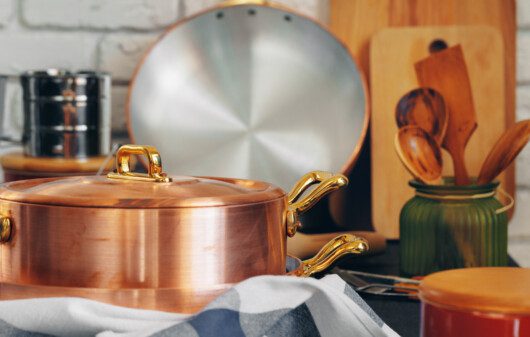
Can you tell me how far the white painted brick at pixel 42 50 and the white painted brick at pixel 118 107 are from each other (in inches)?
2.2

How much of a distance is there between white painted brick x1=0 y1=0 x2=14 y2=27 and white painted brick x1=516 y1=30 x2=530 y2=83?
0.74m

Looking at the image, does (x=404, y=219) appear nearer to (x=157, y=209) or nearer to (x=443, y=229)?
(x=443, y=229)

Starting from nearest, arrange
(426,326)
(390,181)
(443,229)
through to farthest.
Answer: (426,326)
(443,229)
(390,181)

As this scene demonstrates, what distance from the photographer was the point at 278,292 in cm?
51

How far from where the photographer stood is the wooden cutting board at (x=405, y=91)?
116 centimetres

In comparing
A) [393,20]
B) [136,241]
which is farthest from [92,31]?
[136,241]

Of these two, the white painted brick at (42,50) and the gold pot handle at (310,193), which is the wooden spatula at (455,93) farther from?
the white painted brick at (42,50)

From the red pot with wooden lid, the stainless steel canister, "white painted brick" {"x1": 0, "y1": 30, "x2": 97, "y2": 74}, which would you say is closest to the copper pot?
the red pot with wooden lid

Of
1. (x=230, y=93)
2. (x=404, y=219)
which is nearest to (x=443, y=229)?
(x=404, y=219)

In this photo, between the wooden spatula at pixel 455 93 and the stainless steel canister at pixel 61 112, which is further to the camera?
the stainless steel canister at pixel 61 112

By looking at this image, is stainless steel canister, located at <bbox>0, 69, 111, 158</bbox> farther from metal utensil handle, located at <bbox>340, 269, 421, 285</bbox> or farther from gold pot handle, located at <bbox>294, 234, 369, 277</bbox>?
gold pot handle, located at <bbox>294, 234, 369, 277</bbox>

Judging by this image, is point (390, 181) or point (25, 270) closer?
point (25, 270)

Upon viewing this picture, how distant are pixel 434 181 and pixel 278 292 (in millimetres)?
477

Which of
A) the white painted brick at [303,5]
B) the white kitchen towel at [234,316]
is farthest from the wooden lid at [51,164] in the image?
the white kitchen towel at [234,316]
